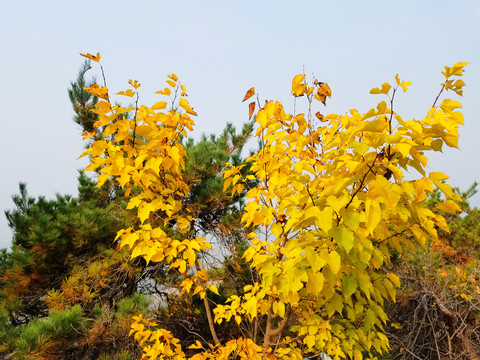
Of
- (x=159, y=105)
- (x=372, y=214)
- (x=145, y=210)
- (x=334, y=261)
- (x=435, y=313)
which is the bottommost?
(x=435, y=313)

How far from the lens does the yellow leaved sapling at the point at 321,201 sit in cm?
92

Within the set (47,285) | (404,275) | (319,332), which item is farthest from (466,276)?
(47,285)

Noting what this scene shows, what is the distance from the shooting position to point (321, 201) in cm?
106

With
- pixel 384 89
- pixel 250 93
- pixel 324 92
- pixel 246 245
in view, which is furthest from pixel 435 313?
pixel 384 89

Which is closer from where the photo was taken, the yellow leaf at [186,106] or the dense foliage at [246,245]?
the dense foliage at [246,245]

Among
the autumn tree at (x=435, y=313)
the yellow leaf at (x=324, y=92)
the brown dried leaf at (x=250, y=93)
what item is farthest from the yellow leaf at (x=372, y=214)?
the autumn tree at (x=435, y=313)

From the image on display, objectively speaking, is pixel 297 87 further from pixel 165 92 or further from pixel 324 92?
pixel 165 92

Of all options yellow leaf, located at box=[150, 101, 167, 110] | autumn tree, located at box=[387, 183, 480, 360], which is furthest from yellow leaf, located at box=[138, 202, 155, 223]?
autumn tree, located at box=[387, 183, 480, 360]

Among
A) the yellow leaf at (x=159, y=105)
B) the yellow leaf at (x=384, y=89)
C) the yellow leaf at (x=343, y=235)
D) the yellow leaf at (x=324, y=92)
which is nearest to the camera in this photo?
the yellow leaf at (x=343, y=235)

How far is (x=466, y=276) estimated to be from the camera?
349cm

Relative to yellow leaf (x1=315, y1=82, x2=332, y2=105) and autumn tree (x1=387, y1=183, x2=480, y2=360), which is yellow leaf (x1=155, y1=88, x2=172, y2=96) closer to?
yellow leaf (x1=315, y1=82, x2=332, y2=105)

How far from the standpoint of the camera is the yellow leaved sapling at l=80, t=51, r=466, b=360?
0.92 metres

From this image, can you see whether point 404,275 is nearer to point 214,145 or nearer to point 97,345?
point 214,145

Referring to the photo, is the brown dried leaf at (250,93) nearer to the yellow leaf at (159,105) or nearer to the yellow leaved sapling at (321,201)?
the yellow leaved sapling at (321,201)
